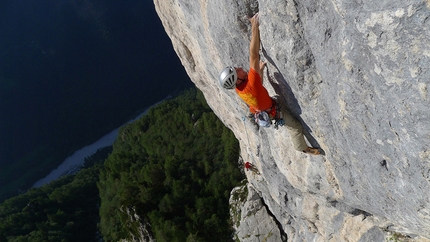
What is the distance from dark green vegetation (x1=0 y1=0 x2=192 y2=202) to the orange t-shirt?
90307 mm

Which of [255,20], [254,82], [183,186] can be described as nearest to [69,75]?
[183,186]

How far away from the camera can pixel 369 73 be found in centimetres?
388

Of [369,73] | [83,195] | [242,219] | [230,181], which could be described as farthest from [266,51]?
[83,195]

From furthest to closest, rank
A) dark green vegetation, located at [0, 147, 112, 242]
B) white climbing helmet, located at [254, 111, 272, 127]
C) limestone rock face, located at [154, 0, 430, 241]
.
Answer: dark green vegetation, located at [0, 147, 112, 242] → white climbing helmet, located at [254, 111, 272, 127] → limestone rock face, located at [154, 0, 430, 241]

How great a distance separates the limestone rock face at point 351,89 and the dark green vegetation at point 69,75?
8948 cm

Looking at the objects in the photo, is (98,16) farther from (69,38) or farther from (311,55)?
(311,55)

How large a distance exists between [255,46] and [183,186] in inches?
736

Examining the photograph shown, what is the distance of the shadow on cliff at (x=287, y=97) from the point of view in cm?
566

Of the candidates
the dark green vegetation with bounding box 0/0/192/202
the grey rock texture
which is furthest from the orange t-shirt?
the dark green vegetation with bounding box 0/0/192/202

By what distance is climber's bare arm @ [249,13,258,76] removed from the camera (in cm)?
533

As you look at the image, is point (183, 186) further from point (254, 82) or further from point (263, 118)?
point (254, 82)

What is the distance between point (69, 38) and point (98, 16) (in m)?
13.9

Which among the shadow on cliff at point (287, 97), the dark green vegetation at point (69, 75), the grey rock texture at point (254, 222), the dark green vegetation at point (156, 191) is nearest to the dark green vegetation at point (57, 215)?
the dark green vegetation at point (156, 191)

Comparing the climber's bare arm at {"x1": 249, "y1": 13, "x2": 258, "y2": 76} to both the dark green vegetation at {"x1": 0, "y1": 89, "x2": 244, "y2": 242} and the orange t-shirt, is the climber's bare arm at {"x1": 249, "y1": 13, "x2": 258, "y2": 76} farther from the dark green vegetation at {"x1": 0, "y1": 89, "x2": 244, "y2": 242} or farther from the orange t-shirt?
the dark green vegetation at {"x1": 0, "y1": 89, "x2": 244, "y2": 242}
